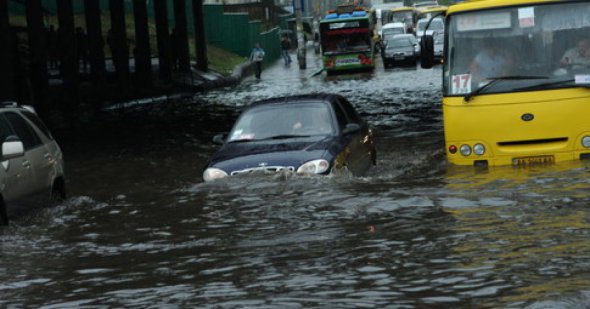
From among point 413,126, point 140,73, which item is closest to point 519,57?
point 413,126

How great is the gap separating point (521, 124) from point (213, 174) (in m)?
3.70

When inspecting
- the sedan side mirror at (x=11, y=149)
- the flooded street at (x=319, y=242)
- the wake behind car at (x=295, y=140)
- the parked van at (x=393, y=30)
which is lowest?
the parked van at (x=393, y=30)

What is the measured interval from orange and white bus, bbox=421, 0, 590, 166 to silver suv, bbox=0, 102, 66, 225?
187 inches

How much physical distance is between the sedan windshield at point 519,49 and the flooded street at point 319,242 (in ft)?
3.46

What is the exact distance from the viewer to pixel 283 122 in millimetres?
16453

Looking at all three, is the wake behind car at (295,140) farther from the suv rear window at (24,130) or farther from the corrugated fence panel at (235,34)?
the corrugated fence panel at (235,34)

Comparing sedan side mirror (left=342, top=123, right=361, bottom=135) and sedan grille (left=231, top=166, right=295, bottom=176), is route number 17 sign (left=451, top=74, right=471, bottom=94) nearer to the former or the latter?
sedan side mirror (left=342, top=123, right=361, bottom=135)

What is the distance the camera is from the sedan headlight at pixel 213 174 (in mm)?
15220

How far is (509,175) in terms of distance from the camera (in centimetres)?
1486

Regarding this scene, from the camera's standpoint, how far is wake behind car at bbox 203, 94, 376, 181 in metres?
15.0

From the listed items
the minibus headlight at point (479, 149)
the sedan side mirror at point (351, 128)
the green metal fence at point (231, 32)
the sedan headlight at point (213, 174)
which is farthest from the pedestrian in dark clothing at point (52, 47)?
the minibus headlight at point (479, 149)

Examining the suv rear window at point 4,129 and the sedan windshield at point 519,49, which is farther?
the sedan windshield at point 519,49

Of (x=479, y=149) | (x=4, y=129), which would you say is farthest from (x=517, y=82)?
(x=4, y=129)

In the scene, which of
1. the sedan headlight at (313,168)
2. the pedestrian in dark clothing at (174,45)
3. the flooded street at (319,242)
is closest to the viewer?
the flooded street at (319,242)
